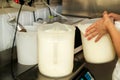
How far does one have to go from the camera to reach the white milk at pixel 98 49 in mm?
990

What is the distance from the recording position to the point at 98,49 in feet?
3.26

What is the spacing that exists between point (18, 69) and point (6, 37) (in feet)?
0.68

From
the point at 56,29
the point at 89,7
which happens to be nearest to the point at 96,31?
the point at 56,29

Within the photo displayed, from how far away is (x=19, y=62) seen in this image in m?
1.09

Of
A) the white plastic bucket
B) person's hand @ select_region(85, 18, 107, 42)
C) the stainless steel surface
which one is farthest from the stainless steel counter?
the stainless steel surface

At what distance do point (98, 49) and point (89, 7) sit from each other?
0.63 metres

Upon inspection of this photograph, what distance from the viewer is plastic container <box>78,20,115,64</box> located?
99 centimetres

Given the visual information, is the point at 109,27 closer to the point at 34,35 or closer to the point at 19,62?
the point at 34,35

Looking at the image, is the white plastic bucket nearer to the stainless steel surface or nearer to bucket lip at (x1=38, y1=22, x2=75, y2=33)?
bucket lip at (x1=38, y1=22, x2=75, y2=33)

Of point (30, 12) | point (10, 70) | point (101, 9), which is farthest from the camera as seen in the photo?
point (101, 9)

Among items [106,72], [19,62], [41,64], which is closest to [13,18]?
[19,62]

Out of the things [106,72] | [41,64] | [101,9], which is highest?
[101,9]

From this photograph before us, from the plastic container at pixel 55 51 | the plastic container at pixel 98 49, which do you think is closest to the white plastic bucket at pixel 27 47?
the plastic container at pixel 55 51

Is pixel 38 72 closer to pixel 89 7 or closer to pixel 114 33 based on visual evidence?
pixel 114 33
